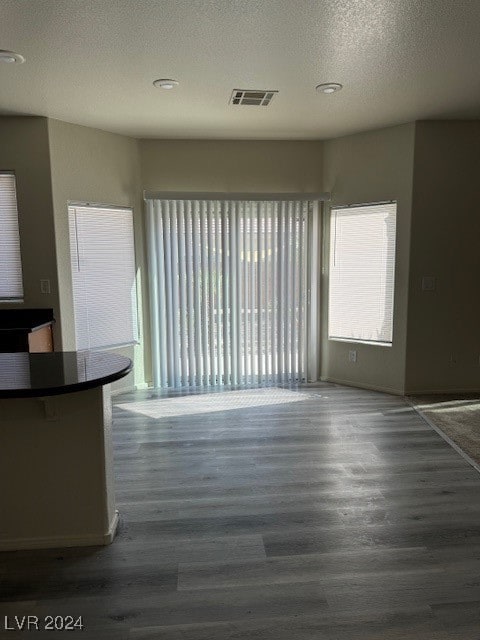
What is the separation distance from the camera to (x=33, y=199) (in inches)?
153

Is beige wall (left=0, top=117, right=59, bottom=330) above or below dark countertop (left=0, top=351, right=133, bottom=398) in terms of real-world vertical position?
above

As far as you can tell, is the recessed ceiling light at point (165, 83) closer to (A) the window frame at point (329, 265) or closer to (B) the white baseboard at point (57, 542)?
(A) the window frame at point (329, 265)

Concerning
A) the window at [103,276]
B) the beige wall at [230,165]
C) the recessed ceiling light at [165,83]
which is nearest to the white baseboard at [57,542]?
the window at [103,276]

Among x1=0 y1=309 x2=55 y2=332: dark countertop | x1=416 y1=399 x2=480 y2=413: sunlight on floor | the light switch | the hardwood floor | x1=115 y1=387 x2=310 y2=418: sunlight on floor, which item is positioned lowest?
the hardwood floor

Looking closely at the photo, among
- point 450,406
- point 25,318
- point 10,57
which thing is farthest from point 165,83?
point 450,406

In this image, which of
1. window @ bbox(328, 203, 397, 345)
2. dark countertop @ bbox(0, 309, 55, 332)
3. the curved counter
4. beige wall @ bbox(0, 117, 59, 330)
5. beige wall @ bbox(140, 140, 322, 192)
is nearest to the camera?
the curved counter

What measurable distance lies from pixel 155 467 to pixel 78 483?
94 centimetres

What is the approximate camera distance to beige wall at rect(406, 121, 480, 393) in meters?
4.14

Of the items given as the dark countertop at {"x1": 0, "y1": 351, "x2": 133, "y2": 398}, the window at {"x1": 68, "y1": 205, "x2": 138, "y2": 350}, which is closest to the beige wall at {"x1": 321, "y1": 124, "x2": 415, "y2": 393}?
the window at {"x1": 68, "y1": 205, "x2": 138, "y2": 350}

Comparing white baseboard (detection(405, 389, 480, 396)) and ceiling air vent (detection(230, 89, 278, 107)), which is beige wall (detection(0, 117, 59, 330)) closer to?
ceiling air vent (detection(230, 89, 278, 107))

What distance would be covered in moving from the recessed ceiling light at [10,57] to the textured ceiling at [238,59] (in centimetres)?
6

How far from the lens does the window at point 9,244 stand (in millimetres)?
3881

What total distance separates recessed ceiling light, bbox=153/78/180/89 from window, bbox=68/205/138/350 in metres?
1.60

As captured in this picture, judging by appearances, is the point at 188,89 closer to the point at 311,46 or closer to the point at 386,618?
the point at 311,46
